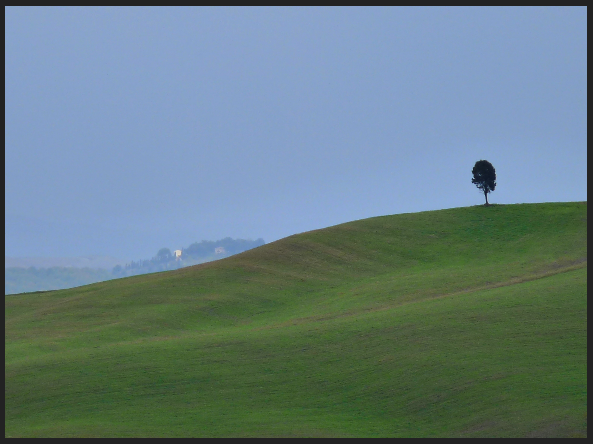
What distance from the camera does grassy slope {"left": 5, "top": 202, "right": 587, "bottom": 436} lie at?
87.4 ft

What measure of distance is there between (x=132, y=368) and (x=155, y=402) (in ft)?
13.0

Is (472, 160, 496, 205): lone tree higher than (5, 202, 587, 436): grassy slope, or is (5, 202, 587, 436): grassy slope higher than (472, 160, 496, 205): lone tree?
(472, 160, 496, 205): lone tree

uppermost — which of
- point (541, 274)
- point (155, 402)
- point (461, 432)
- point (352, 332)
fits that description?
point (541, 274)

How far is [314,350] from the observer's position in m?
34.4

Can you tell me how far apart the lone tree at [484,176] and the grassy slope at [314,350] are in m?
17.5

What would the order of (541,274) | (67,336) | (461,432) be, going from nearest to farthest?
1. (461,432)
2. (67,336)
3. (541,274)

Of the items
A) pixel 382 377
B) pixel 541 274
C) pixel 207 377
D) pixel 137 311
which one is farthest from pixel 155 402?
pixel 541 274

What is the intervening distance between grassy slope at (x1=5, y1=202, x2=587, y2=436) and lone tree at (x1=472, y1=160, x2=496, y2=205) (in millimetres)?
17525

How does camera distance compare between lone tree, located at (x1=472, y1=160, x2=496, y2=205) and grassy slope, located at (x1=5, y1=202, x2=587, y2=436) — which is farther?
lone tree, located at (x1=472, y1=160, x2=496, y2=205)

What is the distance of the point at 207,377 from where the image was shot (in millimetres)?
31578

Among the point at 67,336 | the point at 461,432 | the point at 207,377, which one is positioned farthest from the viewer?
the point at 67,336

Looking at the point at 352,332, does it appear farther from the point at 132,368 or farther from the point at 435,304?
the point at 132,368

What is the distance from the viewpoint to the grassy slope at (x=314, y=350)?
26.6 metres

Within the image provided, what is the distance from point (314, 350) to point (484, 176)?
46386 millimetres
